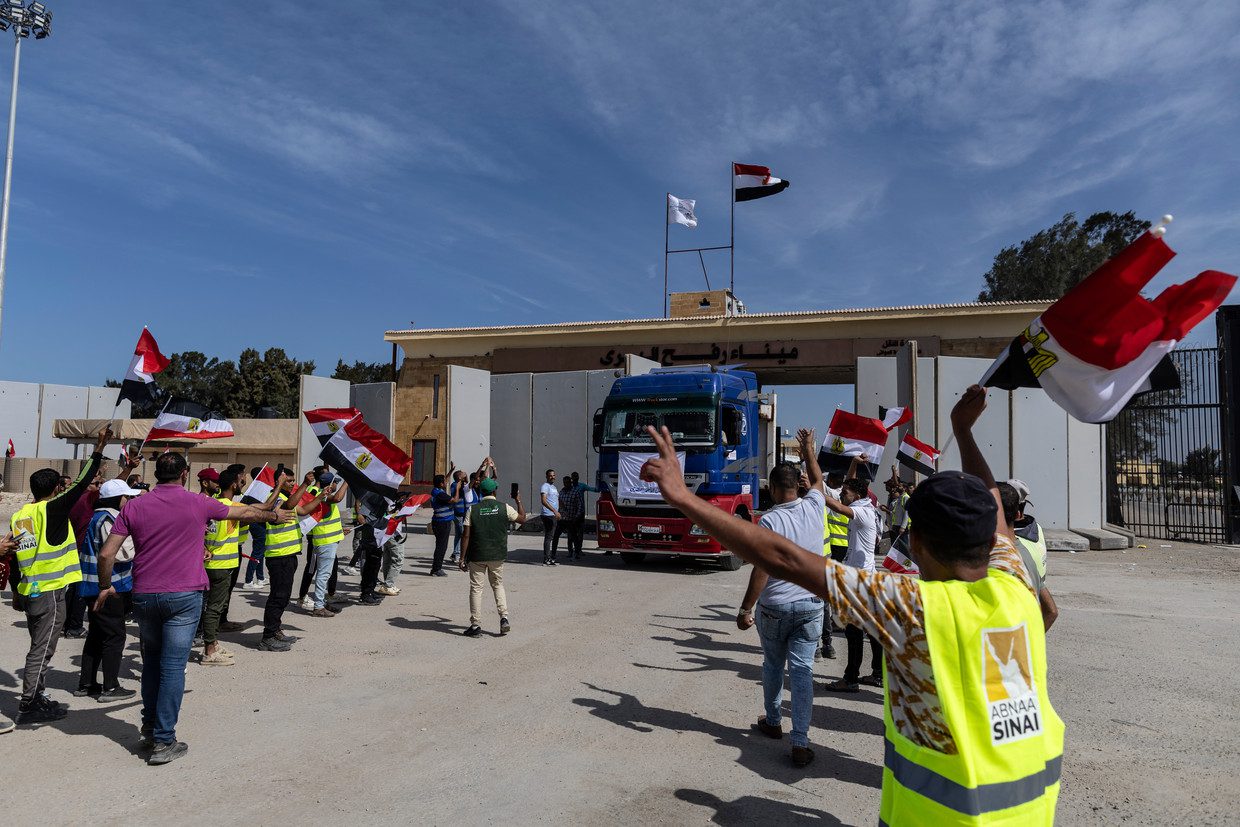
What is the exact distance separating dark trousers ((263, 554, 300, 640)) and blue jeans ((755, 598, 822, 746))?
5063 mm

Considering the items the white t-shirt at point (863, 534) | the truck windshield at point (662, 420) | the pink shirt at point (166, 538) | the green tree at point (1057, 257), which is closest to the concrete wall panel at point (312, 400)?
the truck windshield at point (662, 420)

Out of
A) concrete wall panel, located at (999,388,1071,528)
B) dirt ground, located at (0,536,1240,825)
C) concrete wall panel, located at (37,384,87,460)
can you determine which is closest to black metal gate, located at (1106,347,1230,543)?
concrete wall panel, located at (999,388,1071,528)

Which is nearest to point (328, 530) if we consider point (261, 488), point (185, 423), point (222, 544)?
point (261, 488)

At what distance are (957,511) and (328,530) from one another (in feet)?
28.6

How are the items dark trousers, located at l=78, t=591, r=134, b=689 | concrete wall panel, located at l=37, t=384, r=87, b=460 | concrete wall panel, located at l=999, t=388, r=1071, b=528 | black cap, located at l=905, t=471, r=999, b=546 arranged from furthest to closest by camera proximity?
concrete wall panel, located at l=37, t=384, r=87, b=460
concrete wall panel, located at l=999, t=388, r=1071, b=528
dark trousers, located at l=78, t=591, r=134, b=689
black cap, located at l=905, t=471, r=999, b=546

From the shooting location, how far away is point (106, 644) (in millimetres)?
6203

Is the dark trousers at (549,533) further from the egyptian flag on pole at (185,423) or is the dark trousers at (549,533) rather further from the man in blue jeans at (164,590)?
the man in blue jeans at (164,590)

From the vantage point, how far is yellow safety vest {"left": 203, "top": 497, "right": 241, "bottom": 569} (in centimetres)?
750

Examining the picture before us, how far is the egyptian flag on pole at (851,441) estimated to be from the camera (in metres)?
9.29

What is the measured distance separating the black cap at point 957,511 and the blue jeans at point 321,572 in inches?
347

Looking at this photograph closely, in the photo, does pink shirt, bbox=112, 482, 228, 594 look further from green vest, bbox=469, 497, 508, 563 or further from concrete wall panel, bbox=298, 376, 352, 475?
concrete wall panel, bbox=298, 376, 352, 475

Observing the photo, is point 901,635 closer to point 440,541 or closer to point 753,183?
point 440,541

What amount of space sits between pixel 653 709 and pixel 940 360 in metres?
17.7

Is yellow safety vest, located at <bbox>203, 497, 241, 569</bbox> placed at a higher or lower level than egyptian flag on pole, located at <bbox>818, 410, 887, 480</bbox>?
lower
